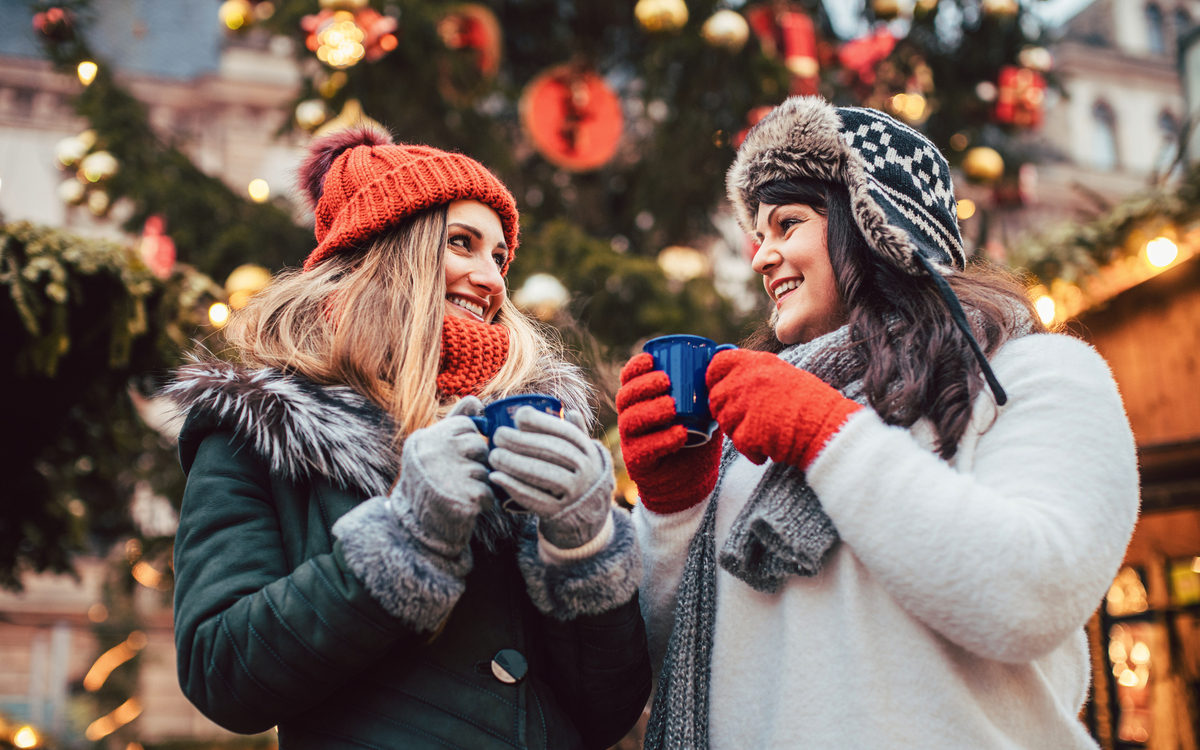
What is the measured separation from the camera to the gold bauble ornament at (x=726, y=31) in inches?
203

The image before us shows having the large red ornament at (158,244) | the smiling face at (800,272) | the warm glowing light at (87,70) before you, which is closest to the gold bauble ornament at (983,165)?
the smiling face at (800,272)

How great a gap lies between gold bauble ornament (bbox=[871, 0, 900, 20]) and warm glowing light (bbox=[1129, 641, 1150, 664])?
14.3 ft

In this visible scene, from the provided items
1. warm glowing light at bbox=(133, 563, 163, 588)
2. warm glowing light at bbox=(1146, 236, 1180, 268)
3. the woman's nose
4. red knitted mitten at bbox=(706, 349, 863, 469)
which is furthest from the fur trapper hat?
warm glowing light at bbox=(133, 563, 163, 588)

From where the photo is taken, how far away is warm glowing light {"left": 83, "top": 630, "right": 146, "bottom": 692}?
45.5 feet

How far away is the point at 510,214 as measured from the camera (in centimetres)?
195

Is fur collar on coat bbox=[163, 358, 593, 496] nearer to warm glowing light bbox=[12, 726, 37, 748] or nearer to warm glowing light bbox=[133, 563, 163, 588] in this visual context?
warm glowing light bbox=[12, 726, 37, 748]

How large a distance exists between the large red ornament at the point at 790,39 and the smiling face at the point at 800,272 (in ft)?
14.3

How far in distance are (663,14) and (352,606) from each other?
4684 millimetres

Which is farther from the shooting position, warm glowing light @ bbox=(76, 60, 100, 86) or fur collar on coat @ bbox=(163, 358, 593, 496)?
warm glowing light @ bbox=(76, 60, 100, 86)

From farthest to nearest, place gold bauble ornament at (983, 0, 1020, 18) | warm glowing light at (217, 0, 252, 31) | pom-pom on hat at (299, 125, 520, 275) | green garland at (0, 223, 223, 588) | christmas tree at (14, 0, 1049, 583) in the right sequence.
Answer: warm glowing light at (217, 0, 252, 31), gold bauble ornament at (983, 0, 1020, 18), christmas tree at (14, 0, 1049, 583), green garland at (0, 223, 223, 588), pom-pom on hat at (299, 125, 520, 275)

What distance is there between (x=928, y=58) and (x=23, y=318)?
5922 millimetres

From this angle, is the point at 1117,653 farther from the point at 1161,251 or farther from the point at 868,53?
the point at 868,53

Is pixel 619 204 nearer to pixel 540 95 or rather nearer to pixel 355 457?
pixel 540 95

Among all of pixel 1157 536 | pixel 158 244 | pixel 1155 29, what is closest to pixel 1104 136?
pixel 1155 29
